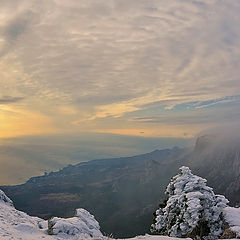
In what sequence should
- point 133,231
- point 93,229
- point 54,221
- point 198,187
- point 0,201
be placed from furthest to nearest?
point 133,231 → point 0,201 → point 198,187 → point 93,229 → point 54,221

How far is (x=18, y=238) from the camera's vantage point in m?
22.8

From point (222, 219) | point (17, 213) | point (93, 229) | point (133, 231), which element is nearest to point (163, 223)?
point (222, 219)

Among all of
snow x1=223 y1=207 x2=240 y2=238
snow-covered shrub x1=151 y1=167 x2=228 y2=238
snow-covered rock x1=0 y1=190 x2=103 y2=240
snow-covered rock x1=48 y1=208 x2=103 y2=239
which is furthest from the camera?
snow-covered shrub x1=151 y1=167 x2=228 y2=238

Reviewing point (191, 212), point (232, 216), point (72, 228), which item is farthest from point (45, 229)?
point (232, 216)

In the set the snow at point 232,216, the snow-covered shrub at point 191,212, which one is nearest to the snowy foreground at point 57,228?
the snow at point 232,216

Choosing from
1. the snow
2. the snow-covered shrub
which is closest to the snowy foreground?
the snow

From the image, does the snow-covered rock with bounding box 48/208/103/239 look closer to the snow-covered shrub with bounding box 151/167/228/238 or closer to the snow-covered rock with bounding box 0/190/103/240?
the snow-covered rock with bounding box 0/190/103/240

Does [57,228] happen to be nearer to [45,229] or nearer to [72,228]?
[72,228]

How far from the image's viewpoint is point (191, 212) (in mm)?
33812

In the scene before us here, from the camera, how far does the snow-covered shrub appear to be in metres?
33.9

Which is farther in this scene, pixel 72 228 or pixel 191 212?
pixel 191 212

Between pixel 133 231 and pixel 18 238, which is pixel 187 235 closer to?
pixel 18 238

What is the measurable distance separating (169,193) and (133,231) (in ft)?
535

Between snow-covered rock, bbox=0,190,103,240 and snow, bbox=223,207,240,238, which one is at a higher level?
snow-covered rock, bbox=0,190,103,240
